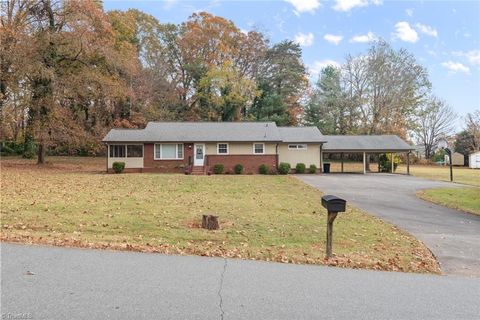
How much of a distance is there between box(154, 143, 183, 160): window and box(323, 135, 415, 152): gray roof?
12390 mm

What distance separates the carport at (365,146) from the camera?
107 feet

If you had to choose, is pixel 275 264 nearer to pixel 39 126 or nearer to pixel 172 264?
pixel 172 264

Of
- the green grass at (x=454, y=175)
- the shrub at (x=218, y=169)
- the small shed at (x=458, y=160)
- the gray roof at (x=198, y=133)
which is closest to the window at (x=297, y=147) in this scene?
the gray roof at (x=198, y=133)

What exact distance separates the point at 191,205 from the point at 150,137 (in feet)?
61.3

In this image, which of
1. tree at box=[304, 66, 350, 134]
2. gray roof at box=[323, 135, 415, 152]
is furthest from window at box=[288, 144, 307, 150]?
tree at box=[304, 66, 350, 134]

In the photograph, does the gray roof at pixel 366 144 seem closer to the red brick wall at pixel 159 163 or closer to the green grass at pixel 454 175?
the green grass at pixel 454 175

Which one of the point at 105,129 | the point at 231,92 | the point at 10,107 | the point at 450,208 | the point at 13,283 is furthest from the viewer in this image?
the point at 231,92

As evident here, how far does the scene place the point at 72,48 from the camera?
94.4ft

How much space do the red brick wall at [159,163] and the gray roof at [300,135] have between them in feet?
27.9

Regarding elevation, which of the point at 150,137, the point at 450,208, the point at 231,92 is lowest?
the point at 450,208

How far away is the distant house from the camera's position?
95.9 ft

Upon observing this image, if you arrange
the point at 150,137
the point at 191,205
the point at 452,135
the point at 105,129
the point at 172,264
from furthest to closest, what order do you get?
the point at 452,135 → the point at 105,129 → the point at 150,137 → the point at 191,205 → the point at 172,264

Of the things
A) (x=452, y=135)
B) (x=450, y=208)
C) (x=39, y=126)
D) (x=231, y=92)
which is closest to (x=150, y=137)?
(x=39, y=126)

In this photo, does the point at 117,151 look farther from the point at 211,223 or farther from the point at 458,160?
the point at 458,160
